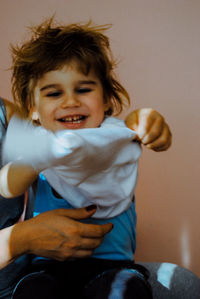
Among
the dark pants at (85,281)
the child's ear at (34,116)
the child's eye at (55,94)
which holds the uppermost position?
the child's eye at (55,94)

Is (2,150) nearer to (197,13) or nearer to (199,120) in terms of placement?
(199,120)

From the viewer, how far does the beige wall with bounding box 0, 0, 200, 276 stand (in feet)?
5.80

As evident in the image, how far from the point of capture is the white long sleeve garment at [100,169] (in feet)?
2.39

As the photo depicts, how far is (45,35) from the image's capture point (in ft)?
3.63

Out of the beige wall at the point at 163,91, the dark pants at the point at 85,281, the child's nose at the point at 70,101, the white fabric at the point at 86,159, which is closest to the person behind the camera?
the white fabric at the point at 86,159

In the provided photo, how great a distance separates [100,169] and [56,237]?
19 centimetres

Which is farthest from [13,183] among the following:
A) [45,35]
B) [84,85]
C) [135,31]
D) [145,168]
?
[135,31]

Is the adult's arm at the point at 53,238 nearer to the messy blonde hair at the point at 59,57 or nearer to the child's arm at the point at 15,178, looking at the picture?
the child's arm at the point at 15,178

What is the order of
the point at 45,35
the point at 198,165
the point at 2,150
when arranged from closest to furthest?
1. the point at 2,150
2. the point at 45,35
3. the point at 198,165

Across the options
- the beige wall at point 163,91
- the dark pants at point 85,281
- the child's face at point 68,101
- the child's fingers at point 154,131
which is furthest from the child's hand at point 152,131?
the beige wall at point 163,91

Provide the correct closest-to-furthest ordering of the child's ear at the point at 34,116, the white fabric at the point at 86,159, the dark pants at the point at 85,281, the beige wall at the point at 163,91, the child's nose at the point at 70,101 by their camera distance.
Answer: the white fabric at the point at 86,159, the dark pants at the point at 85,281, the child's nose at the point at 70,101, the child's ear at the point at 34,116, the beige wall at the point at 163,91

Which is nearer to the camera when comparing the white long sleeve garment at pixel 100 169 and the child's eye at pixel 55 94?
the white long sleeve garment at pixel 100 169

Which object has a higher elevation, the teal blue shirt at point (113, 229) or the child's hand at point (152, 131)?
the child's hand at point (152, 131)

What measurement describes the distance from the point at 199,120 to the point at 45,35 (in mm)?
930
